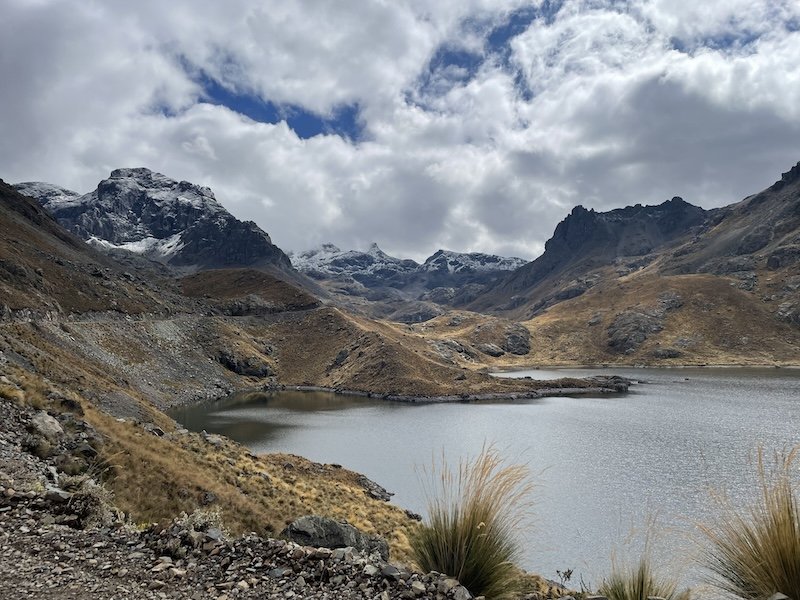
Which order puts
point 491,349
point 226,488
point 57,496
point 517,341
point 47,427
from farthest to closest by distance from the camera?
point 517,341 < point 491,349 < point 226,488 < point 47,427 < point 57,496

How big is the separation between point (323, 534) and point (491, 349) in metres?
172

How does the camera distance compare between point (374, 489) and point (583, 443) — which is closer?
point (374, 489)

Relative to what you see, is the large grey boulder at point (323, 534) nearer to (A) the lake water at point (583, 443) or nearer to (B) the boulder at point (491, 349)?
(A) the lake water at point (583, 443)

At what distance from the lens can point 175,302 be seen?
122875 mm

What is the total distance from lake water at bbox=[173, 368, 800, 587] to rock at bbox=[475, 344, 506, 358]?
79.7 metres

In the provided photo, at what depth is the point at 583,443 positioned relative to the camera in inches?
1937

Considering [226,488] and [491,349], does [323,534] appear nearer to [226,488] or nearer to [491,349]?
[226,488]

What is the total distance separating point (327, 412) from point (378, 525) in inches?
2159

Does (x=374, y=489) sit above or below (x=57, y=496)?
below

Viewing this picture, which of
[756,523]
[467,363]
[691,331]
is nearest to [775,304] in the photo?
[691,331]

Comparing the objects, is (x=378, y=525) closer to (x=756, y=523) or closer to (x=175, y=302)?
(x=756, y=523)

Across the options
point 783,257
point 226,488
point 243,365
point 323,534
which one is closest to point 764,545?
point 323,534

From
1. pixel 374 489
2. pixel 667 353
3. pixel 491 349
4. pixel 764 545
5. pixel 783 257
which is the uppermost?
pixel 783 257

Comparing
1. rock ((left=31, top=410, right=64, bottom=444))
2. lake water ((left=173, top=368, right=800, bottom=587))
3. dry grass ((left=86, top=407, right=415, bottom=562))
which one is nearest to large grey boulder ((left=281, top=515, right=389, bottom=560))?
dry grass ((left=86, top=407, right=415, bottom=562))
